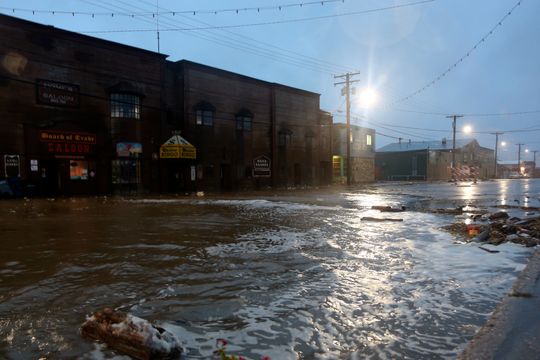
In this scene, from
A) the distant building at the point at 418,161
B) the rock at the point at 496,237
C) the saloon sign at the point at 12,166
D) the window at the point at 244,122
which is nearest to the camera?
the rock at the point at 496,237

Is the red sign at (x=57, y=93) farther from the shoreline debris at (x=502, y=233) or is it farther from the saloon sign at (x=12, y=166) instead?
the shoreline debris at (x=502, y=233)

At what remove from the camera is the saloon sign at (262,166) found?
39103mm

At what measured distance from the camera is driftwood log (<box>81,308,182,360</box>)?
3.58m

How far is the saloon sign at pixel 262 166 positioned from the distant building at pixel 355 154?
1475cm

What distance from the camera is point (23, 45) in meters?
24.3

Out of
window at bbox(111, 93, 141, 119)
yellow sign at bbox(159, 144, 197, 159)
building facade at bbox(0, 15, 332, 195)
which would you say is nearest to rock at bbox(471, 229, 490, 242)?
building facade at bbox(0, 15, 332, 195)

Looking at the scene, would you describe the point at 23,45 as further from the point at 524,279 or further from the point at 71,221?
the point at 524,279

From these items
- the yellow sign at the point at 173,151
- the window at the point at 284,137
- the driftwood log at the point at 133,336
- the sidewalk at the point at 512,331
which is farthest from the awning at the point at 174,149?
the driftwood log at the point at 133,336

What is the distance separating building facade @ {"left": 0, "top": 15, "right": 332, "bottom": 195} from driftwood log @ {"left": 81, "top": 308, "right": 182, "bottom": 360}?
2287 centimetres

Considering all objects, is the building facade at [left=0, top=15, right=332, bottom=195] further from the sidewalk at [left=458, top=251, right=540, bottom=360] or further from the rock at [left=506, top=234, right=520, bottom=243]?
the sidewalk at [left=458, top=251, right=540, bottom=360]

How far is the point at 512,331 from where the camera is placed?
4.21 metres

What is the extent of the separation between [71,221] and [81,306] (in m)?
9.28

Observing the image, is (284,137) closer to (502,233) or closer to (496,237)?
(502,233)

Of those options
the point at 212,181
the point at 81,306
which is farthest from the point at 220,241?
the point at 212,181
